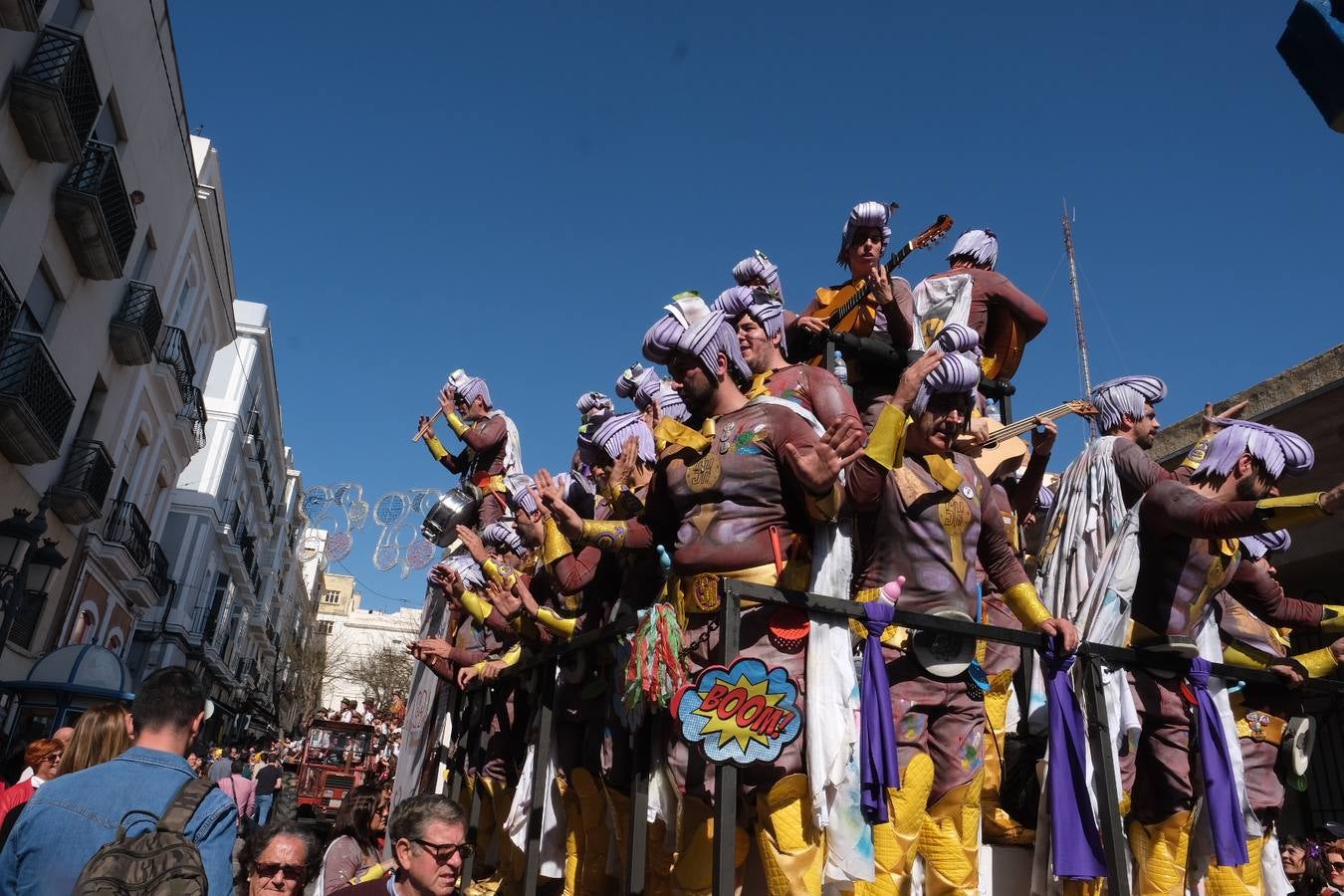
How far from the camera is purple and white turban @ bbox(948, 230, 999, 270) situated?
6.82 metres

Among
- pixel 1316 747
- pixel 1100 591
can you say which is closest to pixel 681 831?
pixel 1100 591

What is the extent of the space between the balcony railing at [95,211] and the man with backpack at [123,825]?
1480 cm

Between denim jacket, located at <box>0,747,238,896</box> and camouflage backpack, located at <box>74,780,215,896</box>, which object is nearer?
camouflage backpack, located at <box>74,780,215,896</box>

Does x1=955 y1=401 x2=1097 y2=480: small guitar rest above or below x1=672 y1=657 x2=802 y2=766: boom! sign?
above

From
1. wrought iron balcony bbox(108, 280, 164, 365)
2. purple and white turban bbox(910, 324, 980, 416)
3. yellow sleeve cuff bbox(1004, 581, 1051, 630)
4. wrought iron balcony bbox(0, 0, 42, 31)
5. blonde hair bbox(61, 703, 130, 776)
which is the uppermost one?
wrought iron balcony bbox(0, 0, 42, 31)

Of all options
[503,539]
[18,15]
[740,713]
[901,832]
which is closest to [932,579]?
[901,832]

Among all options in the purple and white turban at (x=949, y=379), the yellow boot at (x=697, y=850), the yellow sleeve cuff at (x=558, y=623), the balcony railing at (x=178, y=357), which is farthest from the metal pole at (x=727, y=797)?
the balcony railing at (x=178, y=357)

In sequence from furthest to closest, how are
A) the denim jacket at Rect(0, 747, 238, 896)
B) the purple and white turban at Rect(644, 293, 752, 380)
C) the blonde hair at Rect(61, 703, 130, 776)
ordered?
1. the purple and white turban at Rect(644, 293, 752, 380)
2. the blonde hair at Rect(61, 703, 130, 776)
3. the denim jacket at Rect(0, 747, 238, 896)

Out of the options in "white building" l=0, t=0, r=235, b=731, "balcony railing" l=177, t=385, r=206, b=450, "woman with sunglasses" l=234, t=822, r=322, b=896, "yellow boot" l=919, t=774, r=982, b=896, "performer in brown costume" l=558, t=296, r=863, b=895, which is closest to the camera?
"woman with sunglasses" l=234, t=822, r=322, b=896

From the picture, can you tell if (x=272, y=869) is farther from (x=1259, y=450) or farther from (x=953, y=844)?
(x=1259, y=450)

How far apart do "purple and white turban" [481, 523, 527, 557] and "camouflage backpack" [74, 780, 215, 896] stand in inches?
211

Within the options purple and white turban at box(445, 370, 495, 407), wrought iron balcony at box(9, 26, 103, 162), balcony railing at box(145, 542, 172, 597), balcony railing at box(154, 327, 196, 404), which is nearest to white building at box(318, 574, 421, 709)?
balcony railing at box(145, 542, 172, 597)

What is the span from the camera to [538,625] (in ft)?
20.3

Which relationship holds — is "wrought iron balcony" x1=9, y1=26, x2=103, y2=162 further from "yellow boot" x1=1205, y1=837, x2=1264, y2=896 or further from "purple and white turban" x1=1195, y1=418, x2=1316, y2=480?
"yellow boot" x1=1205, y1=837, x2=1264, y2=896
